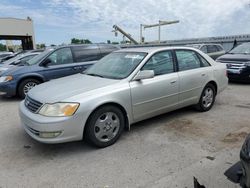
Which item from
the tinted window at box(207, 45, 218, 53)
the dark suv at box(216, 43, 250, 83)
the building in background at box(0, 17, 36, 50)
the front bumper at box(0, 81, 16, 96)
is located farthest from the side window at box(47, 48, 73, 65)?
the building in background at box(0, 17, 36, 50)

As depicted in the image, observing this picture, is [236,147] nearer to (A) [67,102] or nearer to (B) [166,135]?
(B) [166,135]

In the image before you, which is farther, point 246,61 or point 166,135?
point 246,61

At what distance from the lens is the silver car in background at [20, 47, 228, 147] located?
354cm

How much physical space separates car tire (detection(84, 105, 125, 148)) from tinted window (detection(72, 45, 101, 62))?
4.51m

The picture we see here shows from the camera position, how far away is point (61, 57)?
25.8ft

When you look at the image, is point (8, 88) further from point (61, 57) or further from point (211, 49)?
point (211, 49)

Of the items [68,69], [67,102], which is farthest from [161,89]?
[68,69]

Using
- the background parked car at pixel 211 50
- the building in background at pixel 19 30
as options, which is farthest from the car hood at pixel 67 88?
the building in background at pixel 19 30

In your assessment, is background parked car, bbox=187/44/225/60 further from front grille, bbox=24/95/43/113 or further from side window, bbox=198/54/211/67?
front grille, bbox=24/95/43/113

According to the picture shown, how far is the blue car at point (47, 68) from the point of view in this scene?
7.32m

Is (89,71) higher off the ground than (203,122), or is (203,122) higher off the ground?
(89,71)

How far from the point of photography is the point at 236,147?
3725mm

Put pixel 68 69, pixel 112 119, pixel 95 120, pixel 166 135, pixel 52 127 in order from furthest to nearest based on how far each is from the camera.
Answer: pixel 68 69
pixel 166 135
pixel 112 119
pixel 95 120
pixel 52 127

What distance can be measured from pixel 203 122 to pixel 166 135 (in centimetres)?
102
